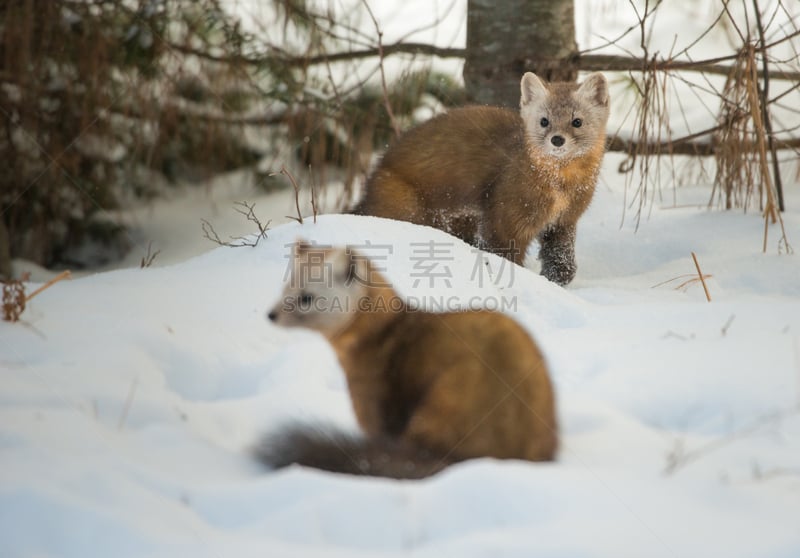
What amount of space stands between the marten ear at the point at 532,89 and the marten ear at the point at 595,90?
0.15 meters

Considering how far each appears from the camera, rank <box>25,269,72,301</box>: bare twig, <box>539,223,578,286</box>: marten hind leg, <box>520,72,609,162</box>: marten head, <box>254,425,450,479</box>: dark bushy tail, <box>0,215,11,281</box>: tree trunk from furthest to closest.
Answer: <box>0,215,11,281</box>: tree trunk, <box>539,223,578,286</box>: marten hind leg, <box>520,72,609,162</box>: marten head, <box>25,269,72,301</box>: bare twig, <box>254,425,450,479</box>: dark bushy tail

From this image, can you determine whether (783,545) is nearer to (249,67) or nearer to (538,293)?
(538,293)

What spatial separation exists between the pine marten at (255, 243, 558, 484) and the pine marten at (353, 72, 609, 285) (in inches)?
75.4

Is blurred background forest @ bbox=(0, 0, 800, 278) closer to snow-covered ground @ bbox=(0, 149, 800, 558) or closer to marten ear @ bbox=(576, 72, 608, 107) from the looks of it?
marten ear @ bbox=(576, 72, 608, 107)

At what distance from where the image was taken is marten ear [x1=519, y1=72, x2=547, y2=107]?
12.6 ft

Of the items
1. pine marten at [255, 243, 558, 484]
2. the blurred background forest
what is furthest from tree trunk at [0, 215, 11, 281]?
pine marten at [255, 243, 558, 484]

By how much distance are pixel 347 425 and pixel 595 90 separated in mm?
2292

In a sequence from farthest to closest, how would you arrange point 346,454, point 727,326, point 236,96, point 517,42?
point 236,96, point 517,42, point 727,326, point 346,454

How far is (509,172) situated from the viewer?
396 centimetres

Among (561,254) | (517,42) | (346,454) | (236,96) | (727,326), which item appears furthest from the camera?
(236,96)

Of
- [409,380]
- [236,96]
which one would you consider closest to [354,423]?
[409,380]

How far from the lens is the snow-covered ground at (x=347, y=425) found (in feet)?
5.31

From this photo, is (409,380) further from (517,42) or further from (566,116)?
(517,42)

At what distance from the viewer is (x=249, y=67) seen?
5.43m
